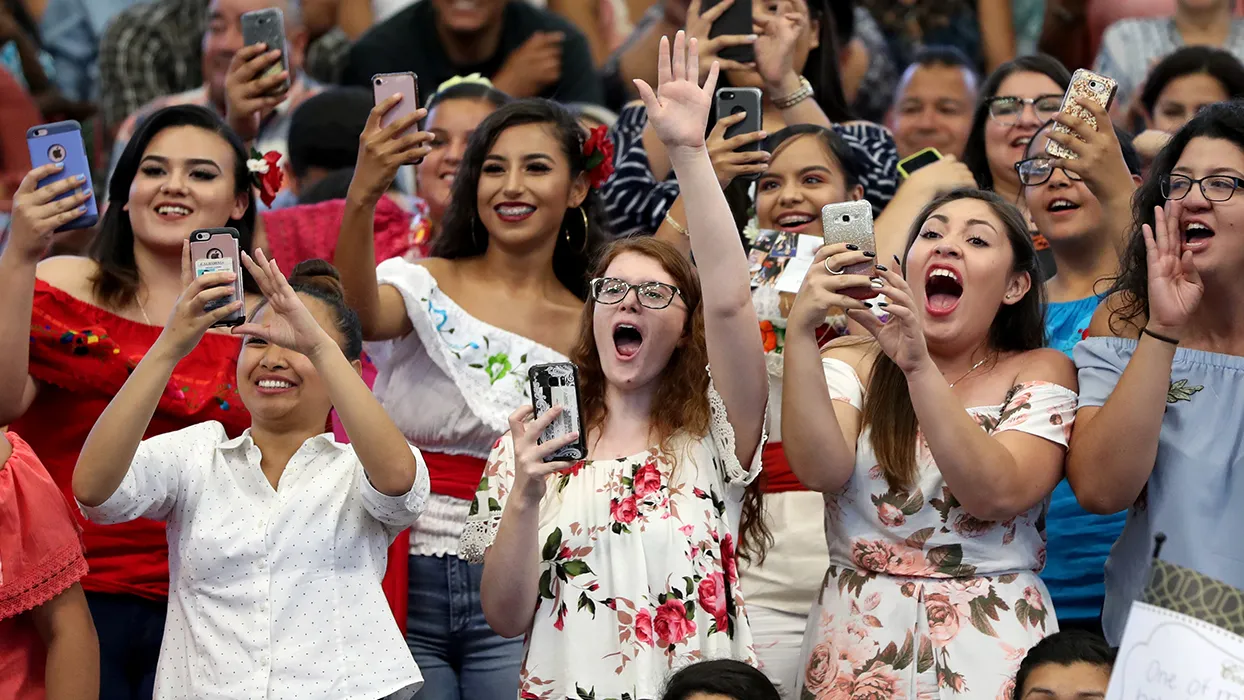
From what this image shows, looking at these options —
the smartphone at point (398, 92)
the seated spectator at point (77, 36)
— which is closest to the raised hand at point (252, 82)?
the smartphone at point (398, 92)

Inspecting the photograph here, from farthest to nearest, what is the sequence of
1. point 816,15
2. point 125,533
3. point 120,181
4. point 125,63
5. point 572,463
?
1. point 125,63
2. point 816,15
3. point 120,181
4. point 125,533
5. point 572,463

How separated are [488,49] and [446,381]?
2062 mm

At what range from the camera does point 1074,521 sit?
3.74 meters

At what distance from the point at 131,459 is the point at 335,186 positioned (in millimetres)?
2070

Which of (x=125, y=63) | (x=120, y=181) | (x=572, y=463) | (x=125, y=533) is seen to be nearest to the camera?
(x=572, y=463)

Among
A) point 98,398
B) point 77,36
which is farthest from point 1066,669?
point 77,36

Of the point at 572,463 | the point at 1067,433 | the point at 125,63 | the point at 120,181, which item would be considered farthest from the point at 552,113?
the point at 125,63

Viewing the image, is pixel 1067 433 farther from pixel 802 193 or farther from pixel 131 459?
pixel 131 459

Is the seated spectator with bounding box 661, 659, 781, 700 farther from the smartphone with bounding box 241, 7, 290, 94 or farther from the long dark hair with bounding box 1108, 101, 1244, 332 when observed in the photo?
the smartphone with bounding box 241, 7, 290, 94

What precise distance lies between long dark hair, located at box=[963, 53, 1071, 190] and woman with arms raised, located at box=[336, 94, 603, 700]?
3.49 feet

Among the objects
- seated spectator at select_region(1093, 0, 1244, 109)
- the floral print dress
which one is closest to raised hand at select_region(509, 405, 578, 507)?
the floral print dress

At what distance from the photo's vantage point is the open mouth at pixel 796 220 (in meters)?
4.20

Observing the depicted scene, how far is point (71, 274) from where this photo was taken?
3.88 meters

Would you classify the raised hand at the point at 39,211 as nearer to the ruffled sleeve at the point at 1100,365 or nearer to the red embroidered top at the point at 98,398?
the red embroidered top at the point at 98,398
